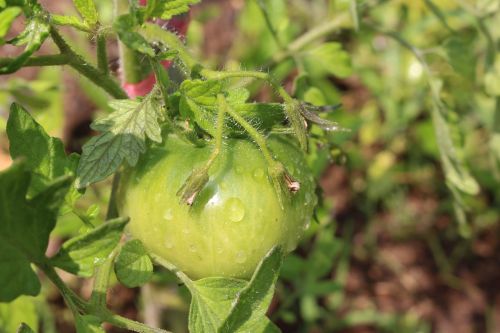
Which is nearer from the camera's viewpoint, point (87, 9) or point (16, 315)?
point (87, 9)

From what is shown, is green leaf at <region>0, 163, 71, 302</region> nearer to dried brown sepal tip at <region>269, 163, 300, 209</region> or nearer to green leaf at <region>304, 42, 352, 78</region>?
dried brown sepal tip at <region>269, 163, 300, 209</region>

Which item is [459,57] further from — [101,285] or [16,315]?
[16,315]

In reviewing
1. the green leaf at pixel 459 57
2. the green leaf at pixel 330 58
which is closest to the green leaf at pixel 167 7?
the green leaf at pixel 330 58

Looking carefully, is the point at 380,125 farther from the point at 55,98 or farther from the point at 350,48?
the point at 55,98

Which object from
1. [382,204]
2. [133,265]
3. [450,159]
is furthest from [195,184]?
[382,204]

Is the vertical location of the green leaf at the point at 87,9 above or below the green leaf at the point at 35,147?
above

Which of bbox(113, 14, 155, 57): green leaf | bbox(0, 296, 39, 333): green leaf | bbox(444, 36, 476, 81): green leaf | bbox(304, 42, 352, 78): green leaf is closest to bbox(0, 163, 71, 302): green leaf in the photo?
bbox(113, 14, 155, 57): green leaf

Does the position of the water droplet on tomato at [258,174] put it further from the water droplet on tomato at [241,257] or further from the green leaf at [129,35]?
the green leaf at [129,35]
